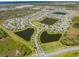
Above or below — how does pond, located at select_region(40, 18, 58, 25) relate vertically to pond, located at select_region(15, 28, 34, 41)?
above

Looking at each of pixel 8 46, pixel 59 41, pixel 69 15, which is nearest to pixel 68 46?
pixel 59 41

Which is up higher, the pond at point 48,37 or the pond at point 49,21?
the pond at point 49,21

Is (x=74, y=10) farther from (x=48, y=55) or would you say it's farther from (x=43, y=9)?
(x=48, y=55)

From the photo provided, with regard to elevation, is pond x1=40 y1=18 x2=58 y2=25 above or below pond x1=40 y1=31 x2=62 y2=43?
above

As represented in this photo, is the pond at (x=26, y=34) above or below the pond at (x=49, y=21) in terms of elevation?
below
